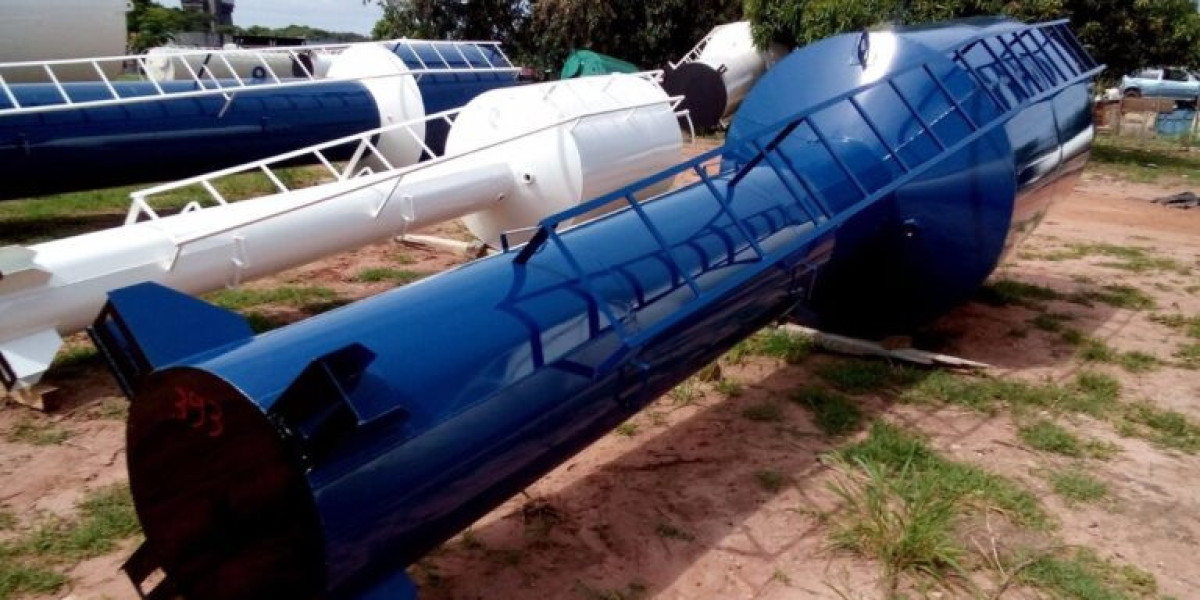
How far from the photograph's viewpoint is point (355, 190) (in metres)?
5.28

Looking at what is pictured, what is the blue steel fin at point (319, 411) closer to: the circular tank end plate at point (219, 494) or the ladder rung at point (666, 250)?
the circular tank end plate at point (219, 494)

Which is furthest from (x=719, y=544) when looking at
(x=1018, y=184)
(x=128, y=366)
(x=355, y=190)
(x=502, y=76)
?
(x=502, y=76)

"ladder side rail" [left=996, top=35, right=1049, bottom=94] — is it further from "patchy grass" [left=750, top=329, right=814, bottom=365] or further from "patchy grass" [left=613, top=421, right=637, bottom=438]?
"patchy grass" [left=613, top=421, right=637, bottom=438]

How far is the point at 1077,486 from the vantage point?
4.02 m

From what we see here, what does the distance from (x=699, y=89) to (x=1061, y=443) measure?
12233 mm

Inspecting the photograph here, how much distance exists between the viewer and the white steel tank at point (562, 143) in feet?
20.5

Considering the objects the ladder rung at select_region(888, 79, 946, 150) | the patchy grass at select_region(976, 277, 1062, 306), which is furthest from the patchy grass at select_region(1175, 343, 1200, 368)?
the ladder rung at select_region(888, 79, 946, 150)

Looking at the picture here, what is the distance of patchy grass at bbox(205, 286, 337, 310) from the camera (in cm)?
642

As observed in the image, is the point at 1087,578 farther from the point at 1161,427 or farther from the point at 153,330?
the point at 153,330

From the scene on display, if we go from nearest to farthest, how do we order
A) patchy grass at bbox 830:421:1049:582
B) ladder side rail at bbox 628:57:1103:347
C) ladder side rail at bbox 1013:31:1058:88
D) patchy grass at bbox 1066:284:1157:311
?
1. ladder side rail at bbox 628:57:1103:347
2. patchy grass at bbox 830:421:1049:582
3. ladder side rail at bbox 1013:31:1058:88
4. patchy grass at bbox 1066:284:1157:311

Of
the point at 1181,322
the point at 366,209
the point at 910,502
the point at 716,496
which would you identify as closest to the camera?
the point at 910,502

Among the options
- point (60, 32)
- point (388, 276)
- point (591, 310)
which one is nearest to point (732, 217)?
point (591, 310)

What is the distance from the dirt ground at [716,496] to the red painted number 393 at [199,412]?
4.02ft

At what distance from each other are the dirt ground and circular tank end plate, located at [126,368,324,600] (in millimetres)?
948
